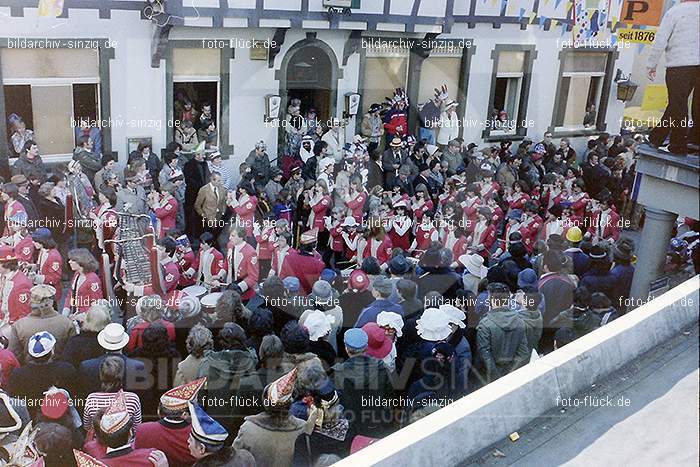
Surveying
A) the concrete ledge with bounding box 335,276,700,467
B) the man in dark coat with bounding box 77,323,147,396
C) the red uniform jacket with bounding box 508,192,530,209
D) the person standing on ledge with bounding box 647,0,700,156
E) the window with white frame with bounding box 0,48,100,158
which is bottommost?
the man in dark coat with bounding box 77,323,147,396

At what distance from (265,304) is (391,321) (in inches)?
46.2

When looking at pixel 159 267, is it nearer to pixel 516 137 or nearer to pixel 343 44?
pixel 343 44

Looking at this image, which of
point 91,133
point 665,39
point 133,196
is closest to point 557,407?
point 665,39

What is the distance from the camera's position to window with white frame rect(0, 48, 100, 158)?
9.88m

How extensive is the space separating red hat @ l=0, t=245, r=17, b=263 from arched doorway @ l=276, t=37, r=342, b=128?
6.39 metres

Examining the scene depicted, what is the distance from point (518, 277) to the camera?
→ 6832 mm

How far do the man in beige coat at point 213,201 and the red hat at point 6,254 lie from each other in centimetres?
331

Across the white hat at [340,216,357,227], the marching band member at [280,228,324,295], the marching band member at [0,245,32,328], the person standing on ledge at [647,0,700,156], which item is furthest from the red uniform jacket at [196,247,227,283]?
the person standing on ledge at [647,0,700,156]

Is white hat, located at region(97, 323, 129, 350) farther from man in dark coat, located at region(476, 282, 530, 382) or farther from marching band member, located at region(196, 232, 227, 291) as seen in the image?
man in dark coat, located at region(476, 282, 530, 382)

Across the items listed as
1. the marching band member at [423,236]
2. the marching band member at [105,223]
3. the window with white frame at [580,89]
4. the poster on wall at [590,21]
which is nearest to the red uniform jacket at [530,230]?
the marching band member at [423,236]

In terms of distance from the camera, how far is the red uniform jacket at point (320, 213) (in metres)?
9.80

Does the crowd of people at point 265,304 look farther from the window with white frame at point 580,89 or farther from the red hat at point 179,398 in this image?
the window with white frame at point 580,89

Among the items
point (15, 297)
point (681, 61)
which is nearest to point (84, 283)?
point (15, 297)

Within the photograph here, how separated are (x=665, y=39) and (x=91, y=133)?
7.61 meters
